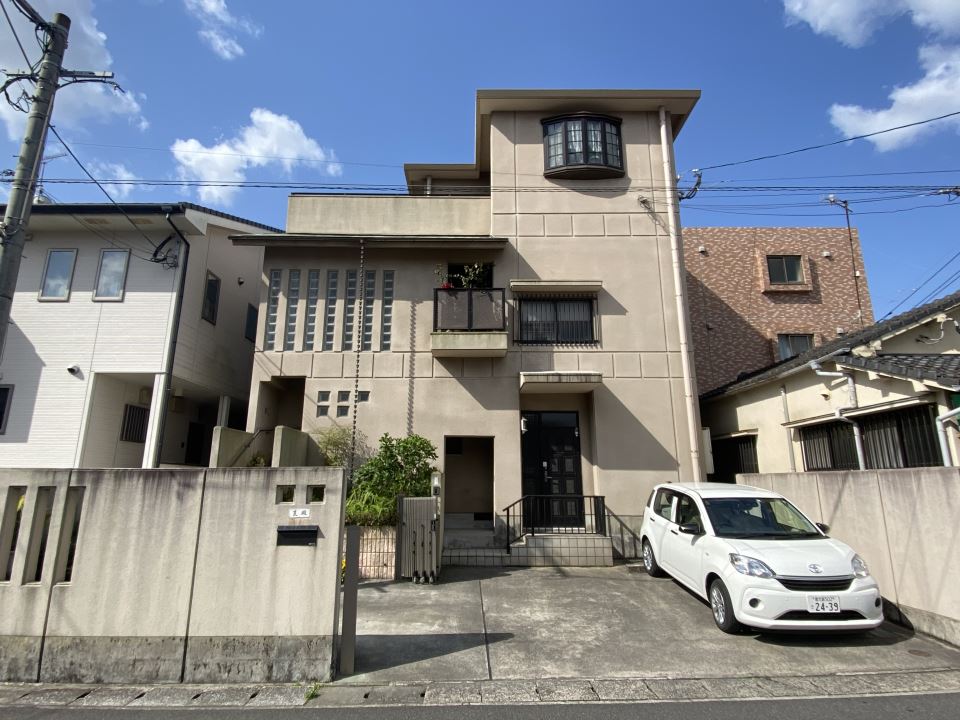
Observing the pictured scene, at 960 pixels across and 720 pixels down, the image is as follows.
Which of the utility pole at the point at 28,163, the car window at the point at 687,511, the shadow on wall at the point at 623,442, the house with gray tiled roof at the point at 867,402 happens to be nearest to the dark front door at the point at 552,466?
the shadow on wall at the point at 623,442

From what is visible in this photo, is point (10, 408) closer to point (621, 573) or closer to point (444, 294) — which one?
point (444, 294)

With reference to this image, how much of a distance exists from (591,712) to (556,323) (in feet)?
27.8

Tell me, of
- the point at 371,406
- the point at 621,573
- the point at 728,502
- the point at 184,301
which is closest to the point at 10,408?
the point at 184,301

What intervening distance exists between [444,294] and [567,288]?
280cm

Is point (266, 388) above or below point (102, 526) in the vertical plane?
above

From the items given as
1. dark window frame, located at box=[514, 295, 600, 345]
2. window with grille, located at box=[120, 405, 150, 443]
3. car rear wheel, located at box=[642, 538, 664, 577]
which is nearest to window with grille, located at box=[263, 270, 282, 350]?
window with grille, located at box=[120, 405, 150, 443]

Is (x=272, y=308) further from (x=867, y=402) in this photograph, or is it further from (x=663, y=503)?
(x=867, y=402)

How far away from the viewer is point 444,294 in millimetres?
11375

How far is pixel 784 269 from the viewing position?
16.4 meters

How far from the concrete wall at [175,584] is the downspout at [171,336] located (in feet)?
22.0

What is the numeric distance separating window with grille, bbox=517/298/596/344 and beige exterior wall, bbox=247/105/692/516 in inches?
10.1

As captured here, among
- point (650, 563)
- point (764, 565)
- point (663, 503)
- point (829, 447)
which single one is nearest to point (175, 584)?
point (764, 565)

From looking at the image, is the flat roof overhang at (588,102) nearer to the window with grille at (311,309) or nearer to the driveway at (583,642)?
the window with grille at (311,309)

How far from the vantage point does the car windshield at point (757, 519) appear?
20.5 feet
